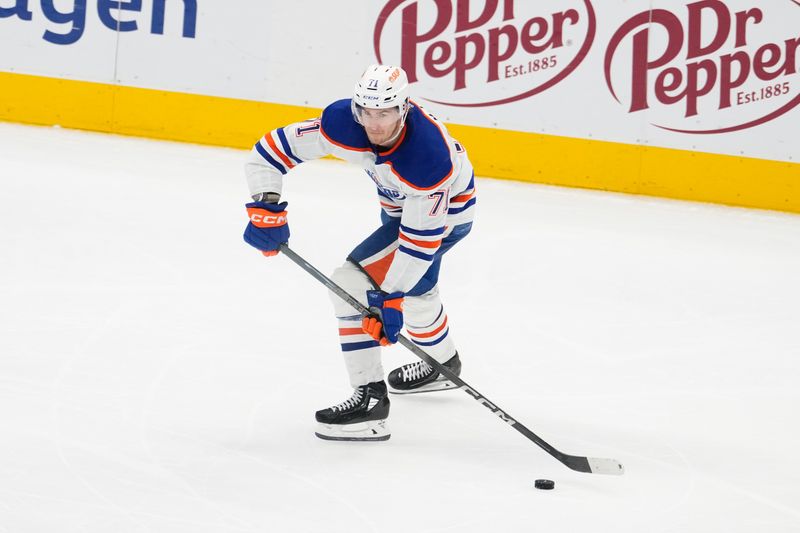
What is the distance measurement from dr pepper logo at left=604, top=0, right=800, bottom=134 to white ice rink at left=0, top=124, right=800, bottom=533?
727mm

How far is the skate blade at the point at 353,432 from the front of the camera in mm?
3113

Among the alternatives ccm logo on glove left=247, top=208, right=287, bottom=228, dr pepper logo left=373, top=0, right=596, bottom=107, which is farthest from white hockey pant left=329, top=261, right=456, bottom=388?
dr pepper logo left=373, top=0, right=596, bottom=107

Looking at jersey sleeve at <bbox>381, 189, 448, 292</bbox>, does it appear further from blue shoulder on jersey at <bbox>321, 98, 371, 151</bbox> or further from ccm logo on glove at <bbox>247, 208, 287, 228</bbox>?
ccm logo on glove at <bbox>247, 208, 287, 228</bbox>

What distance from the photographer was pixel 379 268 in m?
3.23

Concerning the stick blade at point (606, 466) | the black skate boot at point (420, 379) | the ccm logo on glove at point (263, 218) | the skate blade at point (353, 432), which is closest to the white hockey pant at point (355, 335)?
the skate blade at point (353, 432)

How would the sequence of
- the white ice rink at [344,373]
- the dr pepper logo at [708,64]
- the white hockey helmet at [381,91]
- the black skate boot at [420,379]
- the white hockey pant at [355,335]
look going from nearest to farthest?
the white ice rink at [344,373] < the white hockey helmet at [381,91] < the white hockey pant at [355,335] < the black skate boot at [420,379] < the dr pepper logo at [708,64]

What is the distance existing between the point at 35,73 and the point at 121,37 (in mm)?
612

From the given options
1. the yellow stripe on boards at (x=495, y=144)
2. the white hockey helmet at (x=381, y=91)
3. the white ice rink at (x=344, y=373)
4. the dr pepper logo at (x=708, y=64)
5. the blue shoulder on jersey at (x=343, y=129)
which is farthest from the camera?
the yellow stripe on boards at (x=495, y=144)

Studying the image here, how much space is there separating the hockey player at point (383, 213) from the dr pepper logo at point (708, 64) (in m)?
3.35

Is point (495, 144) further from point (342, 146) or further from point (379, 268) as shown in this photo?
point (342, 146)

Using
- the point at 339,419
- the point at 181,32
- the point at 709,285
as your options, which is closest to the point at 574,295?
the point at 709,285

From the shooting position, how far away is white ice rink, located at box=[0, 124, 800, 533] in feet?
8.93

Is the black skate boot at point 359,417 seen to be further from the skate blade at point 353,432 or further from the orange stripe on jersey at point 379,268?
the orange stripe on jersey at point 379,268

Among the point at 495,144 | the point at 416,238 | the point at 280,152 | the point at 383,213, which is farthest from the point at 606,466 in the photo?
the point at 495,144
